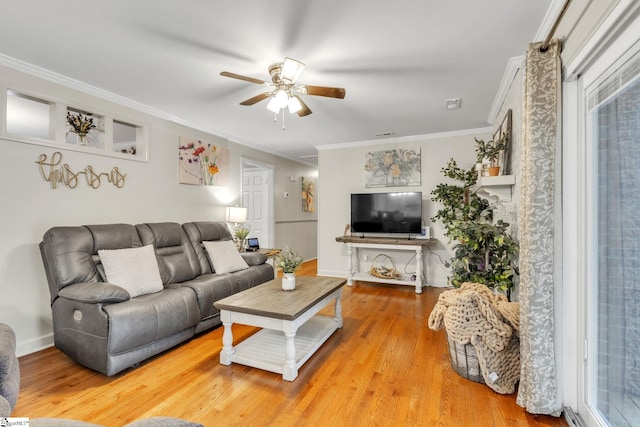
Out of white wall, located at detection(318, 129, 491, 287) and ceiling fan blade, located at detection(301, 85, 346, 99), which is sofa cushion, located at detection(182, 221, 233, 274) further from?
ceiling fan blade, located at detection(301, 85, 346, 99)

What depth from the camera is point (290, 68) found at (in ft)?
7.07

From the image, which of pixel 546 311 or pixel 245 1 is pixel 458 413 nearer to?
pixel 546 311

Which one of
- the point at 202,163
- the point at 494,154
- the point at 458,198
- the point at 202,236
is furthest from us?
the point at 202,163

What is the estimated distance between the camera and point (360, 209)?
502 centimetres

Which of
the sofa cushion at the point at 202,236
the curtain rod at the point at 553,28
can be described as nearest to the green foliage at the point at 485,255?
the curtain rod at the point at 553,28

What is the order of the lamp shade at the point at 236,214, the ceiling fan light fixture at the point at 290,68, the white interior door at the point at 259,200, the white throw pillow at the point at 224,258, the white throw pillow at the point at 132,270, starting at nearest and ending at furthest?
1. the ceiling fan light fixture at the point at 290,68
2. the white throw pillow at the point at 132,270
3. the white throw pillow at the point at 224,258
4. the lamp shade at the point at 236,214
5. the white interior door at the point at 259,200

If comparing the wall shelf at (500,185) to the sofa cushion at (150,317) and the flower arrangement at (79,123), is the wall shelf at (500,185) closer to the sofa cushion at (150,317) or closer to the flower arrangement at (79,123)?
the sofa cushion at (150,317)

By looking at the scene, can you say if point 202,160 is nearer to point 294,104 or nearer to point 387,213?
point 294,104

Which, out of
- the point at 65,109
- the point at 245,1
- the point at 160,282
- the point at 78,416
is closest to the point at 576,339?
the point at 245,1

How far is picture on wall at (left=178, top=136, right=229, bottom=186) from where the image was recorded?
4.09m

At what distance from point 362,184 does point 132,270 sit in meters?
3.61

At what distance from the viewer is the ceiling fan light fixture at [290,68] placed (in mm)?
2082

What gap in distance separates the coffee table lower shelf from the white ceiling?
232 cm

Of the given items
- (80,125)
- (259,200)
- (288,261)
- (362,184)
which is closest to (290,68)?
(288,261)
